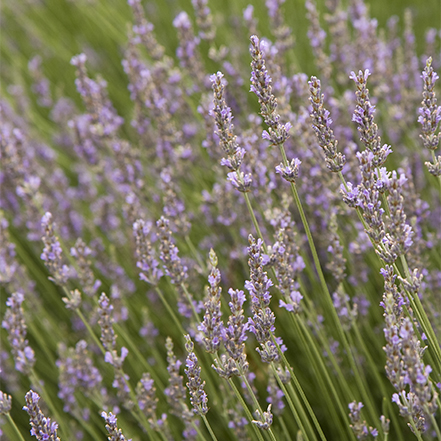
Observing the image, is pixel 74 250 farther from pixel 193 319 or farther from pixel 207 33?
pixel 207 33

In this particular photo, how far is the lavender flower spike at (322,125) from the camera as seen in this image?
1421mm

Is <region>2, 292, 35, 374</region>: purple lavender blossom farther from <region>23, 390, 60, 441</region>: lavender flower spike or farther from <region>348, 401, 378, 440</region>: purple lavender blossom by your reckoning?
<region>348, 401, 378, 440</region>: purple lavender blossom

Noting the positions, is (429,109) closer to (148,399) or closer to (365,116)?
(365,116)

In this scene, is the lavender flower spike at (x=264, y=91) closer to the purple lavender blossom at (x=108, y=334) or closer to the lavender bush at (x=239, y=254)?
the lavender bush at (x=239, y=254)

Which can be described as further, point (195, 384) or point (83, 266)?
point (83, 266)

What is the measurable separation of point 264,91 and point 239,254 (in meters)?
1.02

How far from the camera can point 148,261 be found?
1.88 metres

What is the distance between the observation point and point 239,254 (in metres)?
2.33

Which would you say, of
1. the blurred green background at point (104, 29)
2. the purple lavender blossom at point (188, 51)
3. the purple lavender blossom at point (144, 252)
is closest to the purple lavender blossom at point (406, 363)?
the purple lavender blossom at point (144, 252)

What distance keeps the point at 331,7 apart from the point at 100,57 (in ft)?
8.82

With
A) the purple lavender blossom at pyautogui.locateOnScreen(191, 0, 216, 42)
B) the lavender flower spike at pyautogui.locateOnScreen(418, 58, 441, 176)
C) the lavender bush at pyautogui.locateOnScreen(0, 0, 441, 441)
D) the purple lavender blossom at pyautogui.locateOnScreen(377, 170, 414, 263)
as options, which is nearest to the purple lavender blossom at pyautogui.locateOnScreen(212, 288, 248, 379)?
the lavender bush at pyautogui.locateOnScreen(0, 0, 441, 441)

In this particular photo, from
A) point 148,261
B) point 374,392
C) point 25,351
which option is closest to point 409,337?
point 148,261

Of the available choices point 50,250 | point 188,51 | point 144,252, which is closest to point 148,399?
point 144,252

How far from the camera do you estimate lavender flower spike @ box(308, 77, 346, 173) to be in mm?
1421
